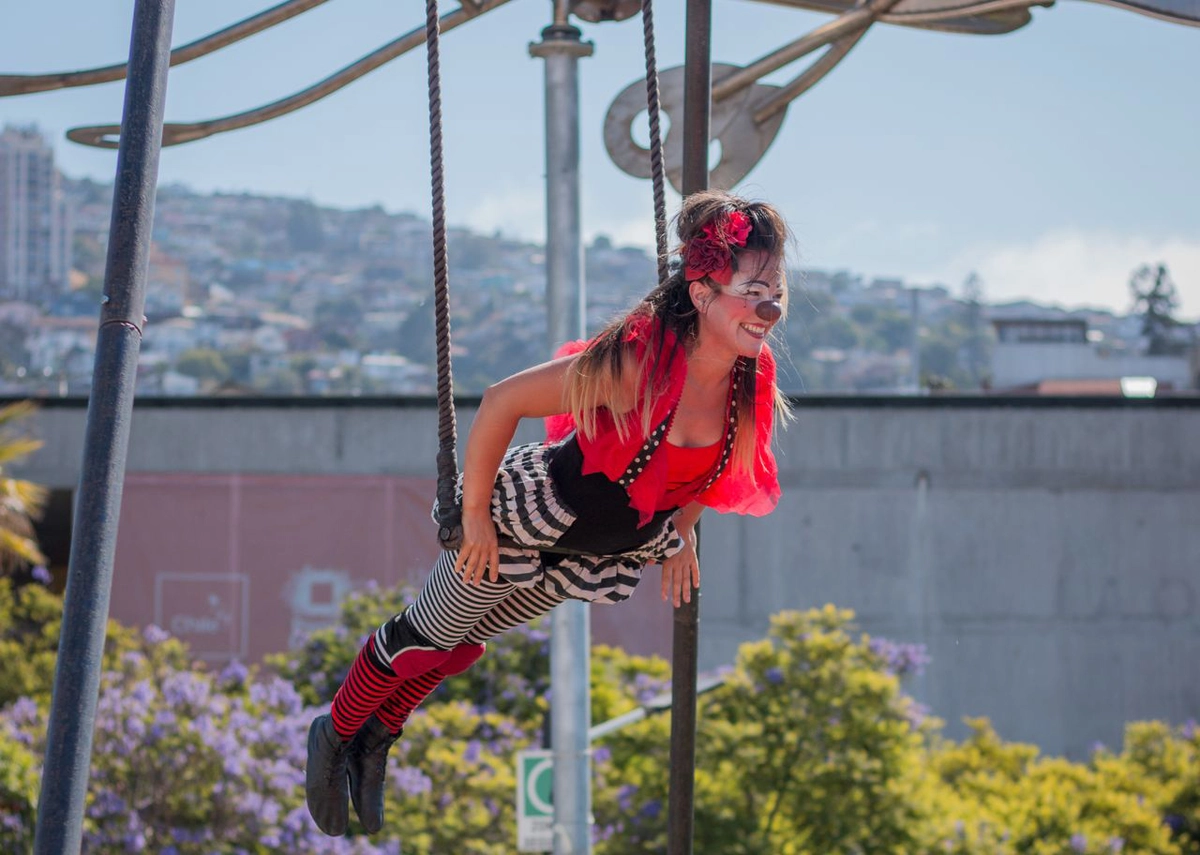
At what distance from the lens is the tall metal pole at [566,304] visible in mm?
5629

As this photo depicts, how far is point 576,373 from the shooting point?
8.50ft

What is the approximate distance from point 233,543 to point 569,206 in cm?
1096

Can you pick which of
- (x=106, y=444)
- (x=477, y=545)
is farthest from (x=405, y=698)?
(x=106, y=444)

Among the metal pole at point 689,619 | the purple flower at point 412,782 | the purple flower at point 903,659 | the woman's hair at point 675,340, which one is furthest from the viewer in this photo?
the purple flower at point 903,659

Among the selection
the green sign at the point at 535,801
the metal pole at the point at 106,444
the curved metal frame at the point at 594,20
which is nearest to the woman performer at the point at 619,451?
the metal pole at the point at 106,444

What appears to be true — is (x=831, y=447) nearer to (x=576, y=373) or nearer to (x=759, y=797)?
(x=759, y=797)

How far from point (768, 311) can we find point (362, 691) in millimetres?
1101

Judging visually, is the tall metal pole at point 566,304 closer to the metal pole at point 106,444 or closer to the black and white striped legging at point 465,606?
the black and white striped legging at point 465,606

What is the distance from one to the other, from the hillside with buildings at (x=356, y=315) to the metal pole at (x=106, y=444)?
904mm

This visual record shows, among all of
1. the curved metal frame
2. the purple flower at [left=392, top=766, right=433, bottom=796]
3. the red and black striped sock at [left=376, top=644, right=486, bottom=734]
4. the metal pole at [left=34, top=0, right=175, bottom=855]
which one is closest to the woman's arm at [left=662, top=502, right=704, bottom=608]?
the red and black striped sock at [left=376, top=644, right=486, bottom=734]

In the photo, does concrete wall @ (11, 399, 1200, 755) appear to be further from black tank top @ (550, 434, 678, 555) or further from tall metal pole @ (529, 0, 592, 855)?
black tank top @ (550, 434, 678, 555)

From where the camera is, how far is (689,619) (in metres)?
3.24

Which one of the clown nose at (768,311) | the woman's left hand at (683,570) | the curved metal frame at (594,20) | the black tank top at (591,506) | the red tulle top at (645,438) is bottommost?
the woman's left hand at (683,570)

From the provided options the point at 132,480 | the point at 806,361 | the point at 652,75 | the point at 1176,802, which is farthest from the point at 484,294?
the point at 652,75
